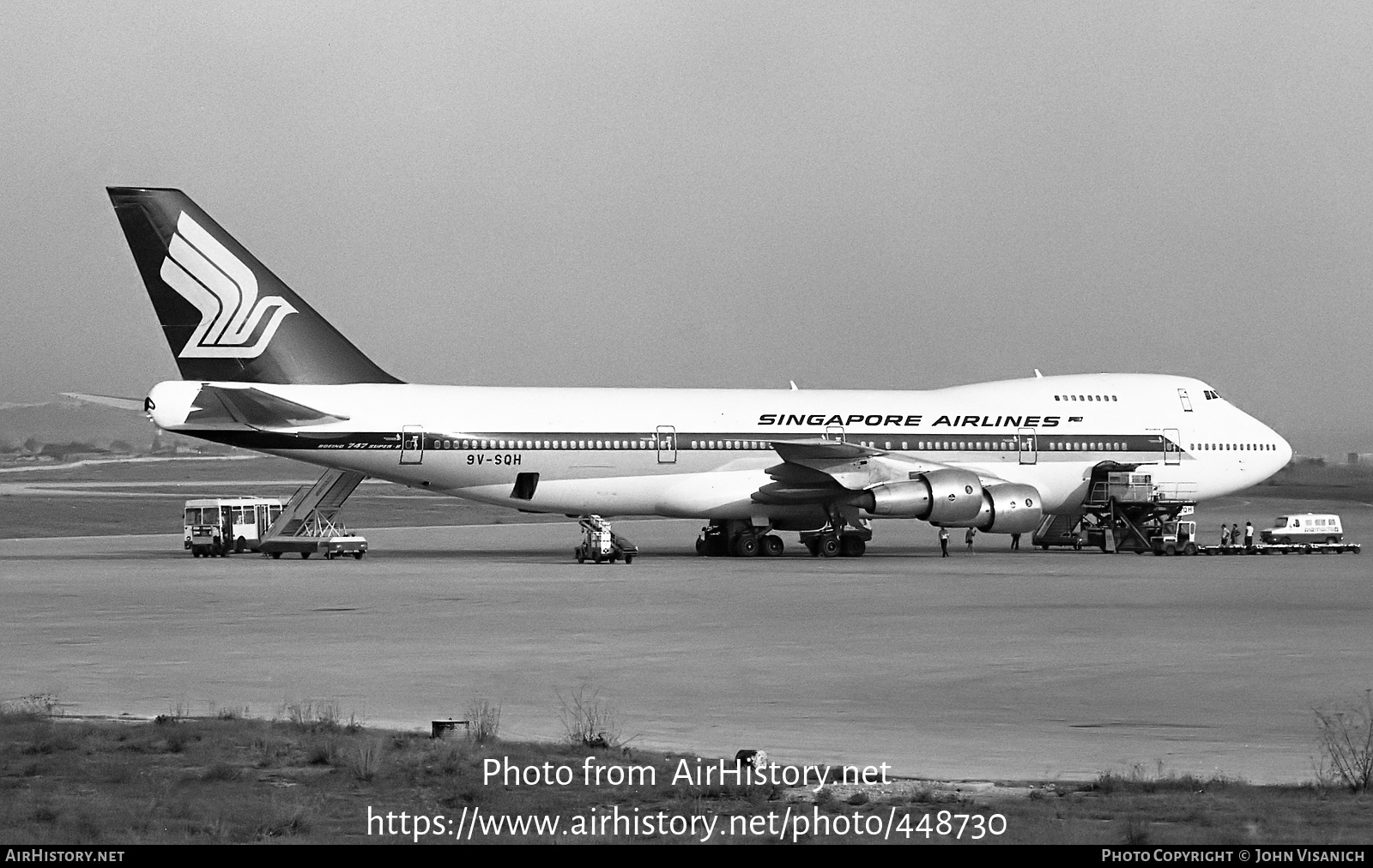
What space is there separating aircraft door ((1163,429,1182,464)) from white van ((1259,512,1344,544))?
2.83 m

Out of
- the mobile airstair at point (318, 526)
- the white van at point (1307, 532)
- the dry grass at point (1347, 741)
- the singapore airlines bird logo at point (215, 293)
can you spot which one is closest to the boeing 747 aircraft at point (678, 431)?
the singapore airlines bird logo at point (215, 293)

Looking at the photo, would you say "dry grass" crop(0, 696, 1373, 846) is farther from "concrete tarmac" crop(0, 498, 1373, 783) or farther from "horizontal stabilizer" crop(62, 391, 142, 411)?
"horizontal stabilizer" crop(62, 391, 142, 411)

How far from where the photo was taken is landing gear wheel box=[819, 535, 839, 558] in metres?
40.3

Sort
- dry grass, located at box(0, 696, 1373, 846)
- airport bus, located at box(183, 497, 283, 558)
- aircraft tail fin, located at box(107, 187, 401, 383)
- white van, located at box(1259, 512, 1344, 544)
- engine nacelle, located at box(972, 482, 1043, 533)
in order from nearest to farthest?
dry grass, located at box(0, 696, 1373, 846) → aircraft tail fin, located at box(107, 187, 401, 383) → engine nacelle, located at box(972, 482, 1043, 533) → airport bus, located at box(183, 497, 283, 558) → white van, located at box(1259, 512, 1344, 544)

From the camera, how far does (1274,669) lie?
15.9 metres

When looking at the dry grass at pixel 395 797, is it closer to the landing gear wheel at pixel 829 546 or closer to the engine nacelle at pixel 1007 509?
the engine nacelle at pixel 1007 509

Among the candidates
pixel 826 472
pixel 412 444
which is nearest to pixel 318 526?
pixel 412 444

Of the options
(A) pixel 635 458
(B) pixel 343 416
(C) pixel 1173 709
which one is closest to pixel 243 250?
(B) pixel 343 416

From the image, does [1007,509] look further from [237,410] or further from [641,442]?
[237,410]

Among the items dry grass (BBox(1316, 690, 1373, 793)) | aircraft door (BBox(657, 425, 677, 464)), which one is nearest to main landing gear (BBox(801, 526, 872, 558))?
aircraft door (BBox(657, 425, 677, 464))

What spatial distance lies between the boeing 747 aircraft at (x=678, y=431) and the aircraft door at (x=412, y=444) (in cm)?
4

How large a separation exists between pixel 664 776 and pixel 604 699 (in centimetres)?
399

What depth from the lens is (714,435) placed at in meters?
39.1
